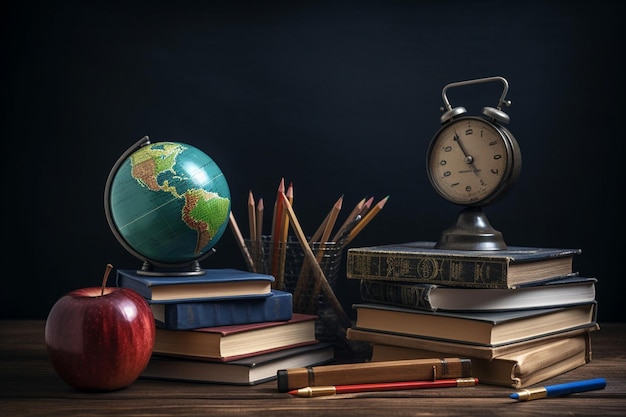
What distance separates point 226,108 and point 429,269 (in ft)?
3.10

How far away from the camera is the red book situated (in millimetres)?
1528

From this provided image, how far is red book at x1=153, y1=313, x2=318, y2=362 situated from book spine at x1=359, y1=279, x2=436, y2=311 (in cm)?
17

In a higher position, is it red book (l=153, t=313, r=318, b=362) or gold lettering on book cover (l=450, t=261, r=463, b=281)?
gold lettering on book cover (l=450, t=261, r=463, b=281)

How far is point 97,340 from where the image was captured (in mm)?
1389

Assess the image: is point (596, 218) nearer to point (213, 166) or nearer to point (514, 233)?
point (514, 233)

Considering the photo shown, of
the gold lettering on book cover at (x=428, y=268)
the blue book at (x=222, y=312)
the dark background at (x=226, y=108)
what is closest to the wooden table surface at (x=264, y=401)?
the blue book at (x=222, y=312)

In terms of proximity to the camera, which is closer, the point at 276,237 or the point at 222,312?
the point at 222,312

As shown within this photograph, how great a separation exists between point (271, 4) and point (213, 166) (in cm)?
83

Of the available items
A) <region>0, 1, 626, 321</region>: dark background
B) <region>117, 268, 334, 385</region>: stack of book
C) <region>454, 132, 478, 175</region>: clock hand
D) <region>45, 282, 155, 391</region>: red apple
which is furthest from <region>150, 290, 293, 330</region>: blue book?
<region>0, 1, 626, 321</region>: dark background

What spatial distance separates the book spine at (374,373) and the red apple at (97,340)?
0.27m

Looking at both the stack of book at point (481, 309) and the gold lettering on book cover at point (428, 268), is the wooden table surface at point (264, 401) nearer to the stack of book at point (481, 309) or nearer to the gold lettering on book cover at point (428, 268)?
the stack of book at point (481, 309)

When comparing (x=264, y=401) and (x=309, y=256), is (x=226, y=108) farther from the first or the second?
(x=264, y=401)

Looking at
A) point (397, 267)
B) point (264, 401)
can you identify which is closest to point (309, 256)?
point (397, 267)

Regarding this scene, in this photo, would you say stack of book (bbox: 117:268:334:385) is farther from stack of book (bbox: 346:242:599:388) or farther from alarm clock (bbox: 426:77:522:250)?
alarm clock (bbox: 426:77:522:250)
